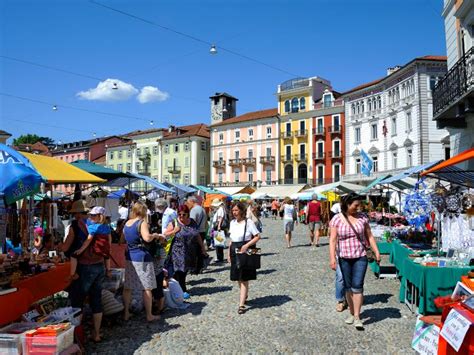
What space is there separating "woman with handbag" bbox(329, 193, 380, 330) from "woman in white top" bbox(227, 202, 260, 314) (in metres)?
1.25

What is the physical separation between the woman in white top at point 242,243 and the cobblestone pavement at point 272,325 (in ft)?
1.35

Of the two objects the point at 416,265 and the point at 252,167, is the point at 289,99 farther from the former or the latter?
the point at 416,265

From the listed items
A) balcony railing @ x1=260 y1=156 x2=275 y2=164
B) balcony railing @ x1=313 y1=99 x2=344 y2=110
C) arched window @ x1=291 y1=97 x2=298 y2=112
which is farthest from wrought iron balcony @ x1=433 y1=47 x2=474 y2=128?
balcony railing @ x1=260 y1=156 x2=275 y2=164

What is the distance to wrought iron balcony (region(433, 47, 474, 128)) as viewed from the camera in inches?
409

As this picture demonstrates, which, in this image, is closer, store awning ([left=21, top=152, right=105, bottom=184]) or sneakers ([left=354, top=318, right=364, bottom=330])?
sneakers ([left=354, top=318, right=364, bottom=330])

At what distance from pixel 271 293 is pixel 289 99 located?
47.5 m

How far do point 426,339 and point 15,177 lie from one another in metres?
4.27

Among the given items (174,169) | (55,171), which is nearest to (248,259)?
(55,171)

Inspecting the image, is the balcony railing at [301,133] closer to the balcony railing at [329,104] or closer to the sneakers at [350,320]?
the balcony railing at [329,104]

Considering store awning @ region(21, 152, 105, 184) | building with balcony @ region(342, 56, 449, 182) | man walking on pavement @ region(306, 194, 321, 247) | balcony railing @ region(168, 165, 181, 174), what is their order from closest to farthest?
1. store awning @ region(21, 152, 105, 184)
2. man walking on pavement @ region(306, 194, 321, 247)
3. building with balcony @ region(342, 56, 449, 182)
4. balcony railing @ region(168, 165, 181, 174)

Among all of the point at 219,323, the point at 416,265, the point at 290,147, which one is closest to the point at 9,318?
the point at 219,323

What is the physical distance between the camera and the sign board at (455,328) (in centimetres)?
329

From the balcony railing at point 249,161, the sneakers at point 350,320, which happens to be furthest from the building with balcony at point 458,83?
the balcony railing at point 249,161

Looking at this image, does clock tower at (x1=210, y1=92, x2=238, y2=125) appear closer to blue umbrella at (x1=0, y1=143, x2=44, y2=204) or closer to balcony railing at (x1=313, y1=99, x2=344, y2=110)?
balcony railing at (x1=313, y1=99, x2=344, y2=110)
